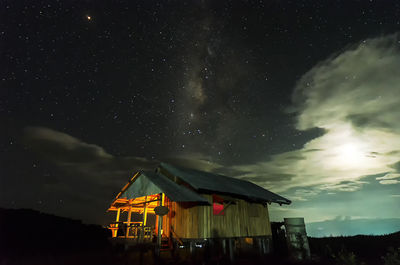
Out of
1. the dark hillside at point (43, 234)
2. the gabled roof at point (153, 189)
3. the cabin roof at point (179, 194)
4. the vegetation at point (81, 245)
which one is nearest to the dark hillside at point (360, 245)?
the vegetation at point (81, 245)

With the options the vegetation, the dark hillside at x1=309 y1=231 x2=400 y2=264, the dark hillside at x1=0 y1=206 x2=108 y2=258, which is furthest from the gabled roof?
the dark hillside at x1=0 y1=206 x2=108 y2=258

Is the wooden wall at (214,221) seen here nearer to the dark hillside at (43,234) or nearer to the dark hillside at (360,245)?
the dark hillside at (360,245)

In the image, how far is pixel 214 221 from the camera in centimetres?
1447

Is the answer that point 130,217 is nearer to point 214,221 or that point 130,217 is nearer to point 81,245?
point 214,221

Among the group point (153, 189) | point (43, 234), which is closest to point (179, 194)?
point (153, 189)

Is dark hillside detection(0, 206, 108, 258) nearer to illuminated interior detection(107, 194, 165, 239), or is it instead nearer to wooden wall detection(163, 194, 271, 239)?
illuminated interior detection(107, 194, 165, 239)

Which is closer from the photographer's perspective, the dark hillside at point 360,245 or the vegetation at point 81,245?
the vegetation at point 81,245

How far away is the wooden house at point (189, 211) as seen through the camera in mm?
13516

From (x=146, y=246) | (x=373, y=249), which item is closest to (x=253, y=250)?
(x=146, y=246)

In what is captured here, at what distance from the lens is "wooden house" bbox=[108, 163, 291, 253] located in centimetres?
1352

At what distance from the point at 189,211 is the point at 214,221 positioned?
1825 millimetres

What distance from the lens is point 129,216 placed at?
17297mm

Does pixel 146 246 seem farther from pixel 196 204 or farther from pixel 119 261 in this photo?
pixel 196 204

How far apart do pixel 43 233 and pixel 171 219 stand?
25.3 meters
